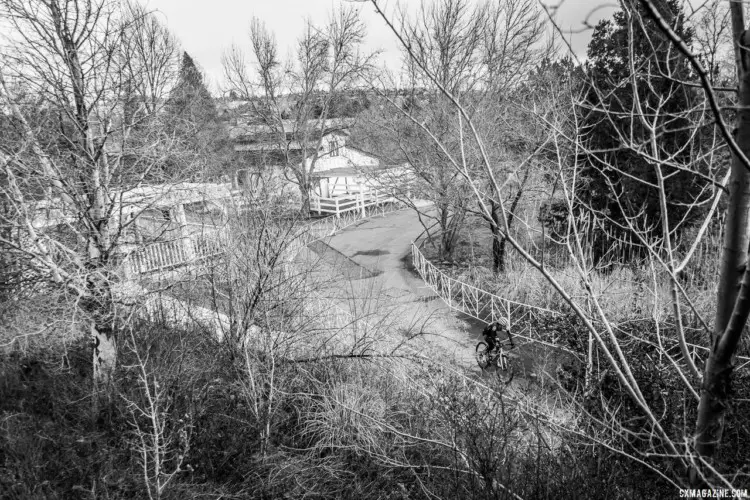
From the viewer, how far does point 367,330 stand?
7.36m

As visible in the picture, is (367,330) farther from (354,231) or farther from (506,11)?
(354,231)

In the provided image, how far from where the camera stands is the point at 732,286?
1486mm

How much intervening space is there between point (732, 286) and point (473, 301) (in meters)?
11.0

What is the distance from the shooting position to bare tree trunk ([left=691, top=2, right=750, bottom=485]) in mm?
1339

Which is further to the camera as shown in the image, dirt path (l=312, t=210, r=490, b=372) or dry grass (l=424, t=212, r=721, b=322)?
dirt path (l=312, t=210, r=490, b=372)

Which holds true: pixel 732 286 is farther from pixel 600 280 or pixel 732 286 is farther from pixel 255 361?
pixel 600 280

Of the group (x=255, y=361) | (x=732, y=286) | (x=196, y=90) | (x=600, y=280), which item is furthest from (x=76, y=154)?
(x=196, y=90)

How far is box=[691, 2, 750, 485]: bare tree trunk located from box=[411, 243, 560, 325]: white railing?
27.6 feet

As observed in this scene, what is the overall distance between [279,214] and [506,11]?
1084 cm

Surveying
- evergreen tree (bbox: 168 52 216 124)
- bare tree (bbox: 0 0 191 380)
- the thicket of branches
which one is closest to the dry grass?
the thicket of branches

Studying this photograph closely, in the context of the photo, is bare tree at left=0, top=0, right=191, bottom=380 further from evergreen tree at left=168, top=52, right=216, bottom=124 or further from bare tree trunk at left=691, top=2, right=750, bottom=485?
evergreen tree at left=168, top=52, right=216, bottom=124

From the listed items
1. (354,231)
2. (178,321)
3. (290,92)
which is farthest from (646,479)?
(290,92)

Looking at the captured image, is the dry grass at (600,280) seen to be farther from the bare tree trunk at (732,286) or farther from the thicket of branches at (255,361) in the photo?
the bare tree trunk at (732,286)

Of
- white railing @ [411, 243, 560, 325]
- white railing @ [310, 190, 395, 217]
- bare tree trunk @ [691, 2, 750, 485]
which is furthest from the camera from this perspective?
white railing @ [310, 190, 395, 217]
